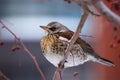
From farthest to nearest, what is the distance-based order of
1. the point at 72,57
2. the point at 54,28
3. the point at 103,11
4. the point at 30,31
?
1. the point at 30,31
2. the point at 54,28
3. the point at 72,57
4. the point at 103,11

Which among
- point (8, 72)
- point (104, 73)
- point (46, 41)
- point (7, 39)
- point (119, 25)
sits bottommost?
point (8, 72)

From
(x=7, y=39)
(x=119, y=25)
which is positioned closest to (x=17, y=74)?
(x=7, y=39)

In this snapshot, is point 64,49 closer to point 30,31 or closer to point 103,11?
point 103,11

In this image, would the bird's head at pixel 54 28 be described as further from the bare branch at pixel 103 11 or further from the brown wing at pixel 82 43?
the bare branch at pixel 103 11

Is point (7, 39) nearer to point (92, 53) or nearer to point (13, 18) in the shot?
point (13, 18)

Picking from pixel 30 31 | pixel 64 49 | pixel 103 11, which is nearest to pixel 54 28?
pixel 64 49

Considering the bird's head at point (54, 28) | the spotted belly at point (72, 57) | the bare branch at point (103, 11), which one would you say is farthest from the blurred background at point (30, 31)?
the bare branch at point (103, 11)

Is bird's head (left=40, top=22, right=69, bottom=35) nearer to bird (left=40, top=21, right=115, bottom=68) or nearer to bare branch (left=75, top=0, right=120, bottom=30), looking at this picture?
bird (left=40, top=21, right=115, bottom=68)

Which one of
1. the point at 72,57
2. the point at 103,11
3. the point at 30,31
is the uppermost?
the point at 103,11

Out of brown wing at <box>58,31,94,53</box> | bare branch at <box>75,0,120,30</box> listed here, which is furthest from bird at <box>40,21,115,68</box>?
bare branch at <box>75,0,120,30</box>
